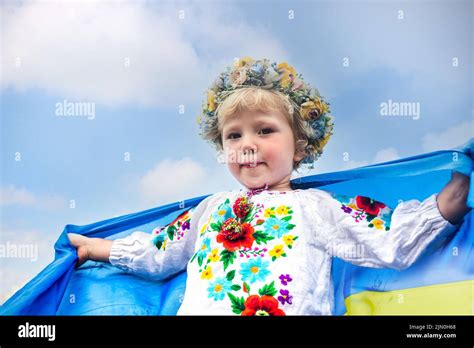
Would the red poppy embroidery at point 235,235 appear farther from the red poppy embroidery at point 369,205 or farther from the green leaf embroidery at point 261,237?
→ the red poppy embroidery at point 369,205

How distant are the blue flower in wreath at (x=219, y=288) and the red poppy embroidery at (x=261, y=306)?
0.10 meters

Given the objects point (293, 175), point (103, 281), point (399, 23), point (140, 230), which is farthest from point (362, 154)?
point (103, 281)

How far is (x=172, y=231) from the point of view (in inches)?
103

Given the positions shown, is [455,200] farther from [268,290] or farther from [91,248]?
[91,248]

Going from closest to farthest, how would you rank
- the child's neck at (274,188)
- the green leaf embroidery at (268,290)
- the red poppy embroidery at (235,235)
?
the green leaf embroidery at (268,290)
the red poppy embroidery at (235,235)
the child's neck at (274,188)

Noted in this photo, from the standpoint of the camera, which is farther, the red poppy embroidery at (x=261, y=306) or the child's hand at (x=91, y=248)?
the child's hand at (x=91, y=248)

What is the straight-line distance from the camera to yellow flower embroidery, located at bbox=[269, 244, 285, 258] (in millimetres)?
2413

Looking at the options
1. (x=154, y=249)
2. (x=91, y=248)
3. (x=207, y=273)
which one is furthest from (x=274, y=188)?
(x=91, y=248)

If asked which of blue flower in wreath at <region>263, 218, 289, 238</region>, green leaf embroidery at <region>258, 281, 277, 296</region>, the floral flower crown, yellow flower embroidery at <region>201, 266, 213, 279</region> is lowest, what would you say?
green leaf embroidery at <region>258, 281, 277, 296</region>

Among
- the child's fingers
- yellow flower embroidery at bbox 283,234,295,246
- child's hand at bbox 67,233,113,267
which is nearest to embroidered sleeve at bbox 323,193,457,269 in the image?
yellow flower embroidery at bbox 283,234,295,246

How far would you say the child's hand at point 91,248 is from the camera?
8.72ft

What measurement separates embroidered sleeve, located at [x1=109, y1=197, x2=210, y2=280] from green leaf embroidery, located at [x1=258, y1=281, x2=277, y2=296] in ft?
1.33

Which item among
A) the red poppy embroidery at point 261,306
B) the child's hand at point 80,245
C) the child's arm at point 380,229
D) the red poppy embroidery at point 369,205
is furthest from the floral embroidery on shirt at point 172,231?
the red poppy embroidery at point 369,205

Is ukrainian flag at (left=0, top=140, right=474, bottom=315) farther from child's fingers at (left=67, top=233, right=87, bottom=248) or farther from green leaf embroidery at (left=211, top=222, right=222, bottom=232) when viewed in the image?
green leaf embroidery at (left=211, top=222, right=222, bottom=232)
